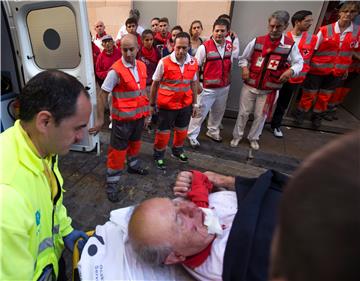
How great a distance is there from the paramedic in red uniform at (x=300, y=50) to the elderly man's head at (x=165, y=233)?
3.58 metres

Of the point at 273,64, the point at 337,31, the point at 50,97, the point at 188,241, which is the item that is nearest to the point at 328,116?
the point at 337,31

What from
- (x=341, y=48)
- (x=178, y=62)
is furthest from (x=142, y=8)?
(x=341, y=48)

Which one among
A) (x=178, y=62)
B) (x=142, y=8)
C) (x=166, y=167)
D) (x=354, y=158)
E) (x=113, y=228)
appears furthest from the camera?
(x=142, y=8)

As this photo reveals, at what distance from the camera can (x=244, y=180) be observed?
4.68 ft

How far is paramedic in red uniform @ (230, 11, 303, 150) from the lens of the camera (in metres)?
3.17

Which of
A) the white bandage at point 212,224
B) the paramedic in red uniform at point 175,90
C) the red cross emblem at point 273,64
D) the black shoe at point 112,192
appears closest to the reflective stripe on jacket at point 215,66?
the paramedic in red uniform at point 175,90

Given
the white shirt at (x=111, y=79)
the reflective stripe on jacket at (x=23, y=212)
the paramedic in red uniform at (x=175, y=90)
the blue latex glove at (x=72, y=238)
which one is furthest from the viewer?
the paramedic in red uniform at (x=175, y=90)

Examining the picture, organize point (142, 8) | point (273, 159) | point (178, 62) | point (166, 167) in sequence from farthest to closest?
point (142, 8) → point (273, 159) → point (166, 167) → point (178, 62)

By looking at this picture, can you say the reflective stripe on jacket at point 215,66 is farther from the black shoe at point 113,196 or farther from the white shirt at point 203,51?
the black shoe at point 113,196

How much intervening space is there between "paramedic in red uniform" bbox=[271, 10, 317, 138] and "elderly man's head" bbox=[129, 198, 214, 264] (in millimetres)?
3584

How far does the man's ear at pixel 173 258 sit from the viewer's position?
46.3 inches

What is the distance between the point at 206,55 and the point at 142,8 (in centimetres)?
253

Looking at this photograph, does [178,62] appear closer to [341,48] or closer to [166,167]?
[166,167]

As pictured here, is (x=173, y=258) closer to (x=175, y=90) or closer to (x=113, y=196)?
(x=113, y=196)
